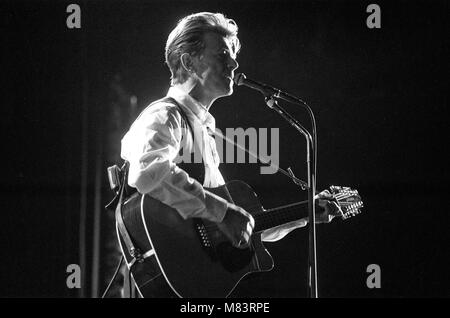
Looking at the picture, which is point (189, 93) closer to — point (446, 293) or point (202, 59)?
point (202, 59)

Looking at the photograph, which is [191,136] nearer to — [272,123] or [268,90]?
[268,90]

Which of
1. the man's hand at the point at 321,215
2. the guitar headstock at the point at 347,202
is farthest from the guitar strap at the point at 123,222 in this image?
the guitar headstock at the point at 347,202

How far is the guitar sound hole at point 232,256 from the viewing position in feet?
6.83

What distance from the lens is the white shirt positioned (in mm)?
1928

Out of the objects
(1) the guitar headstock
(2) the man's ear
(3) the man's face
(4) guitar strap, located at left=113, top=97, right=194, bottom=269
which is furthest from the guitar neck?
(2) the man's ear

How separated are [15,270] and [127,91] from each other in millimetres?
1044

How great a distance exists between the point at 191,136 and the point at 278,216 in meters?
0.49

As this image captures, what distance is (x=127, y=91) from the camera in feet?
9.29

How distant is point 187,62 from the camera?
2.36m

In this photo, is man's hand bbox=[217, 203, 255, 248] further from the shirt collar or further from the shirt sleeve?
the shirt collar

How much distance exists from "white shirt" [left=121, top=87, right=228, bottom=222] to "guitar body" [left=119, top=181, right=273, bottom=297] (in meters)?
0.06

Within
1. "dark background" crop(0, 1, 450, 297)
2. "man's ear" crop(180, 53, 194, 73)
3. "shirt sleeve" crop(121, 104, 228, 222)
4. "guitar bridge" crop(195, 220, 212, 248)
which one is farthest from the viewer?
"dark background" crop(0, 1, 450, 297)

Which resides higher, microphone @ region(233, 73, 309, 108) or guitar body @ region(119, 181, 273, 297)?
microphone @ region(233, 73, 309, 108)

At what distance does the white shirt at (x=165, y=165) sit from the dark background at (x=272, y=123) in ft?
2.50
